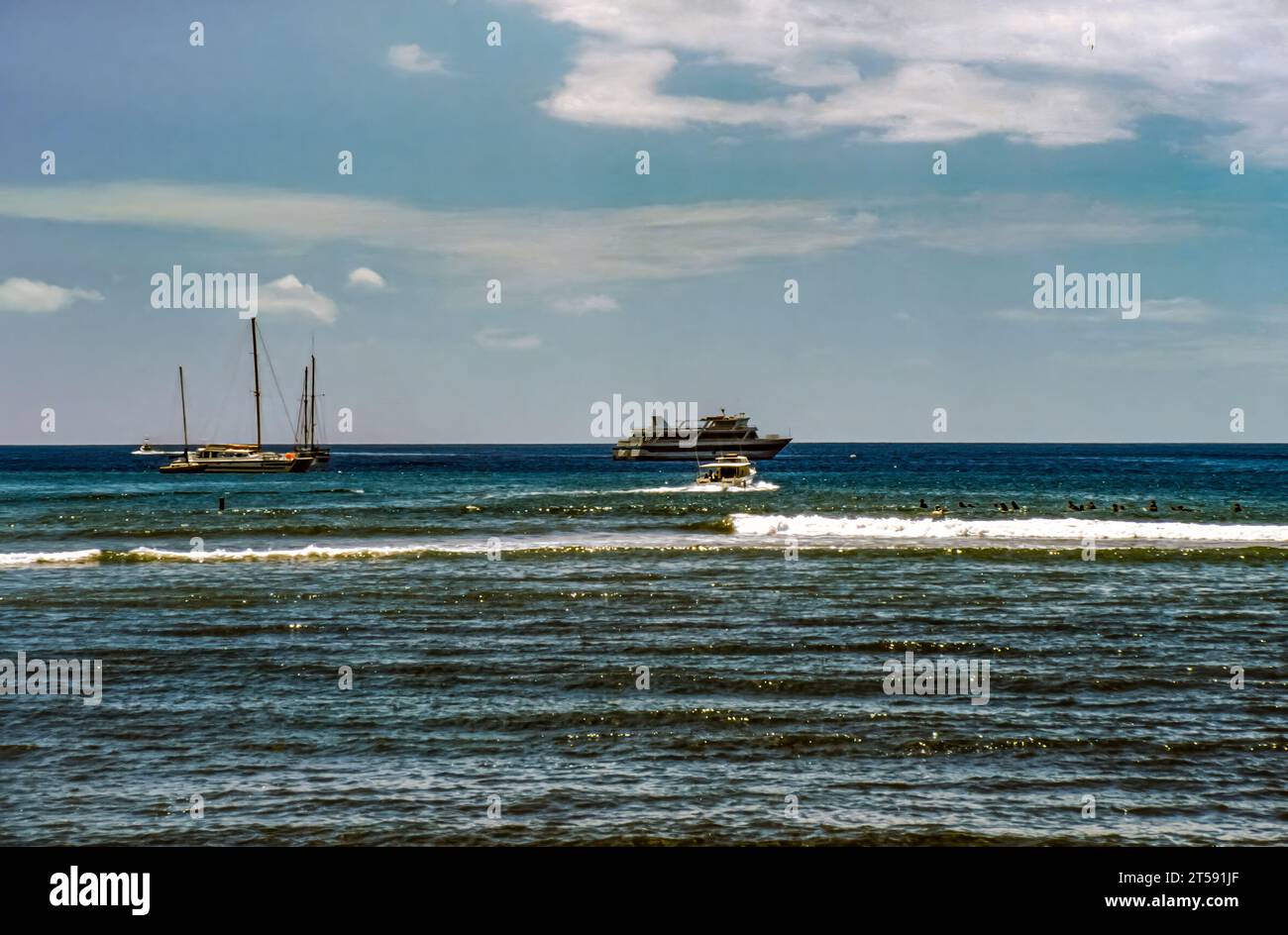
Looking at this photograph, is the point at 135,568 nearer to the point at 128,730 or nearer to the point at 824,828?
the point at 128,730

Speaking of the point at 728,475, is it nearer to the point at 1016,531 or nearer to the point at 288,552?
the point at 1016,531

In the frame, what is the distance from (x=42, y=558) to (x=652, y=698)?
80.5ft

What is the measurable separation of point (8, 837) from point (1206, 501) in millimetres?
64637

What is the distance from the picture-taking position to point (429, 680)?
1502cm

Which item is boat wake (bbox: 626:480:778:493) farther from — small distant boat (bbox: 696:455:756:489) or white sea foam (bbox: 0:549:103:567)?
white sea foam (bbox: 0:549:103:567)

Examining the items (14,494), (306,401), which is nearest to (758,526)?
(14,494)

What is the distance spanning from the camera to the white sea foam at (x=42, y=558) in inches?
1214

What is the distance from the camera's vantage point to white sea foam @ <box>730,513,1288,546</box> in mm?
36719

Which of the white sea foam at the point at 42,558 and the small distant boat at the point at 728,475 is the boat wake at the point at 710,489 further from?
the white sea foam at the point at 42,558

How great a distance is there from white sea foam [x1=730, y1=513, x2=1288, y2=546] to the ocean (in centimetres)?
420

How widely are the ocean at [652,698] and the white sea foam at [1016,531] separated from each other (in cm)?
420

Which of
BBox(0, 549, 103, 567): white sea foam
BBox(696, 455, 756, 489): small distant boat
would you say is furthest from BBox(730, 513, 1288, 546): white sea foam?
BBox(696, 455, 756, 489): small distant boat

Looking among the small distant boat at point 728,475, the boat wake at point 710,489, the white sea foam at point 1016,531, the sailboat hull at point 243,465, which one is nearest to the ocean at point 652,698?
the white sea foam at point 1016,531

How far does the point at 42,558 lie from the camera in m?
31.6
